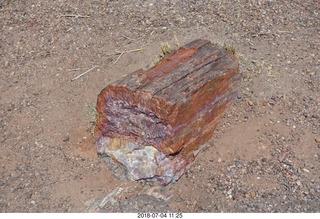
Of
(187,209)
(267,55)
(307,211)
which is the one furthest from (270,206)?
(267,55)

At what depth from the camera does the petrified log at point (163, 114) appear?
377 centimetres

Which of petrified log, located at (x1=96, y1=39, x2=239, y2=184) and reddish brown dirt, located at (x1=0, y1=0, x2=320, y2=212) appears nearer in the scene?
petrified log, located at (x1=96, y1=39, x2=239, y2=184)

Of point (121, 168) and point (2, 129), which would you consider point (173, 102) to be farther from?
point (2, 129)

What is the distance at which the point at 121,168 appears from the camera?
405 cm

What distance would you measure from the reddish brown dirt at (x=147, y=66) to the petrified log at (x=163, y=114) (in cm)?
→ 16

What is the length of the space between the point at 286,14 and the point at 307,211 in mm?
2646

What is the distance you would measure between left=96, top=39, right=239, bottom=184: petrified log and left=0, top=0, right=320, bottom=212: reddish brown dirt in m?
0.16

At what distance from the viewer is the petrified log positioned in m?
3.77
